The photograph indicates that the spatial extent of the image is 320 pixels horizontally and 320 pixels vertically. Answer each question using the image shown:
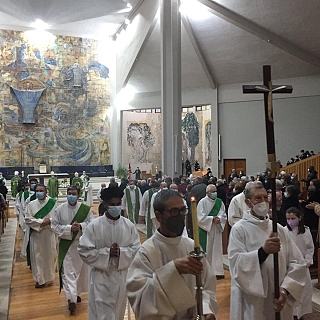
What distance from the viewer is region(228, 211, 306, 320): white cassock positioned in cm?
330

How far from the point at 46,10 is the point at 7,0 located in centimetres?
212

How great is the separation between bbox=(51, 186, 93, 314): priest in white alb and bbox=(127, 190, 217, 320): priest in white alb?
12.0 feet

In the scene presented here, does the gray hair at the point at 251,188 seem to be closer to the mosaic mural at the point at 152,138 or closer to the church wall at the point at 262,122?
the church wall at the point at 262,122

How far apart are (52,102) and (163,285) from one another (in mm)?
26743

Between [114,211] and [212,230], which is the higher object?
[114,211]

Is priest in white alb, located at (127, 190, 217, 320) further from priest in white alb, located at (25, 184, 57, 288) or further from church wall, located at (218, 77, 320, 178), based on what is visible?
church wall, located at (218, 77, 320, 178)

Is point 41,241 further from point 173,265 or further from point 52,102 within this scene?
point 52,102

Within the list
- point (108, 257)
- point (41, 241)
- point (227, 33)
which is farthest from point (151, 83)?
point (108, 257)

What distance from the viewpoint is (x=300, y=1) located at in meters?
15.9

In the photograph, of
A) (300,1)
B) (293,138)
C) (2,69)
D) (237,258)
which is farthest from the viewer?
(2,69)

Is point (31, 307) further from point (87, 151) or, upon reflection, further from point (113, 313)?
point (87, 151)

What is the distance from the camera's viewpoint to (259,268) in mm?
3354

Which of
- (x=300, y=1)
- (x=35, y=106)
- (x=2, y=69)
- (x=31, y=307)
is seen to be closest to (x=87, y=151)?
(x=35, y=106)

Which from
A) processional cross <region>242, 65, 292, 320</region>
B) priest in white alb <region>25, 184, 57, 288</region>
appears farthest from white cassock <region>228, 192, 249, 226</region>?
processional cross <region>242, 65, 292, 320</region>
